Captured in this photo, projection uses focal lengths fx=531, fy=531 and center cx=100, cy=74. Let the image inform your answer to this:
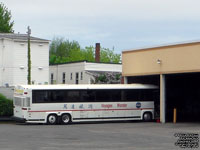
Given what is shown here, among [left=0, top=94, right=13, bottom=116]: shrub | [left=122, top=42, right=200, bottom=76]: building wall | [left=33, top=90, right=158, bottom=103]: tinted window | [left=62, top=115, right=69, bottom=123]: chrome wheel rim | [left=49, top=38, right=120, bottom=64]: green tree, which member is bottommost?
[left=62, top=115, right=69, bottom=123]: chrome wheel rim

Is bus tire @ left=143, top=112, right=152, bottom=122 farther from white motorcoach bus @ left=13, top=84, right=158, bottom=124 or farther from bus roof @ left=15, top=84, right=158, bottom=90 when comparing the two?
bus roof @ left=15, top=84, right=158, bottom=90

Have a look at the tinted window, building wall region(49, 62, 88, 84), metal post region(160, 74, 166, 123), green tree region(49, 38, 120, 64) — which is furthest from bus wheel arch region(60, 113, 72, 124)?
green tree region(49, 38, 120, 64)

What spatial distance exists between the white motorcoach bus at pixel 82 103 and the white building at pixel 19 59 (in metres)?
22.2

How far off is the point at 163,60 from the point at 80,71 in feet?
86.7

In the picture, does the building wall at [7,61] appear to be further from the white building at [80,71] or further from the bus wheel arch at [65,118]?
the bus wheel arch at [65,118]

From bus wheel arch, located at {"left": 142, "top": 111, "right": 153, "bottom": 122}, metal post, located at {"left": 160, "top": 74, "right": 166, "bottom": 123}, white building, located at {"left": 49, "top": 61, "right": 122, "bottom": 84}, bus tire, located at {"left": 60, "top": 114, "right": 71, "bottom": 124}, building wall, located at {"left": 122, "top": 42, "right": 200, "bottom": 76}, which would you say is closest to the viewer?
building wall, located at {"left": 122, "top": 42, "right": 200, "bottom": 76}

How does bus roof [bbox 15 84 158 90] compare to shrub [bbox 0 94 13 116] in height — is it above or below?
above

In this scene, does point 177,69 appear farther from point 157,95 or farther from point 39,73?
point 39,73

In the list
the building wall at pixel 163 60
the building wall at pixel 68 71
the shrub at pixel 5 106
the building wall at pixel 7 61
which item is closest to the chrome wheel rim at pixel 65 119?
the shrub at pixel 5 106

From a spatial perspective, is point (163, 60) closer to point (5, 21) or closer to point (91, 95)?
point (91, 95)

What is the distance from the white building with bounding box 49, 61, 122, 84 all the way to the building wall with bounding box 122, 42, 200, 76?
2039cm

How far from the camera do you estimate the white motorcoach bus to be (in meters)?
38.2

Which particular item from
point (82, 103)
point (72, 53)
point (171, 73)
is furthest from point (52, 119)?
point (72, 53)

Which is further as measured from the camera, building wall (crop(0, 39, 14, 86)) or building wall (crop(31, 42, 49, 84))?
building wall (crop(31, 42, 49, 84))
